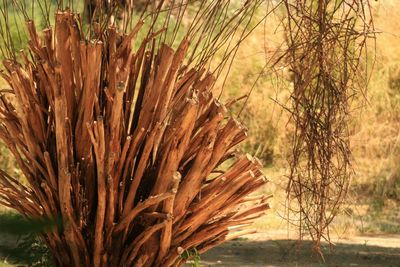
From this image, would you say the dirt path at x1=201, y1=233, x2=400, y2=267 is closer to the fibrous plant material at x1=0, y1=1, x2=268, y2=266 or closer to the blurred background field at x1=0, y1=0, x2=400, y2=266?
the blurred background field at x1=0, y1=0, x2=400, y2=266

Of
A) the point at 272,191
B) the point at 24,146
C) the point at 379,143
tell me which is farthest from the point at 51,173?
the point at 379,143

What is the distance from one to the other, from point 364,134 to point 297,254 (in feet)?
10.9

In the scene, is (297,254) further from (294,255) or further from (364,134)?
(364,134)

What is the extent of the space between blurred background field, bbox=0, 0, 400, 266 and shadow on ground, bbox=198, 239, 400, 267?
945 millimetres

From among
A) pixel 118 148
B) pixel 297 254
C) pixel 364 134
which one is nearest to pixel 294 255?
pixel 297 254

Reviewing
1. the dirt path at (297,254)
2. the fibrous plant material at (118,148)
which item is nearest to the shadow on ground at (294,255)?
the dirt path at (297,254)

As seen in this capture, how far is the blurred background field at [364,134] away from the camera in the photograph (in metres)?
9.02

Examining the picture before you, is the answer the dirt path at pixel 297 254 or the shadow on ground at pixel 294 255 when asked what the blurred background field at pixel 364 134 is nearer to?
the dirt path at pixel 297 254

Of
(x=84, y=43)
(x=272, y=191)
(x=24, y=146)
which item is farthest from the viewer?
(x=272, y=191)

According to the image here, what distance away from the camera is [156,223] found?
324cm

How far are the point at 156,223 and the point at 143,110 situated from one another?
1.40ft

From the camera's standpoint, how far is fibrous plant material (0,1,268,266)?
3137 mm

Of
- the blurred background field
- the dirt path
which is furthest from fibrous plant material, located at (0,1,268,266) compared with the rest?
the blurred background field

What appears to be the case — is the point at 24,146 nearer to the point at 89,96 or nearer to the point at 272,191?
the point at 89,96
